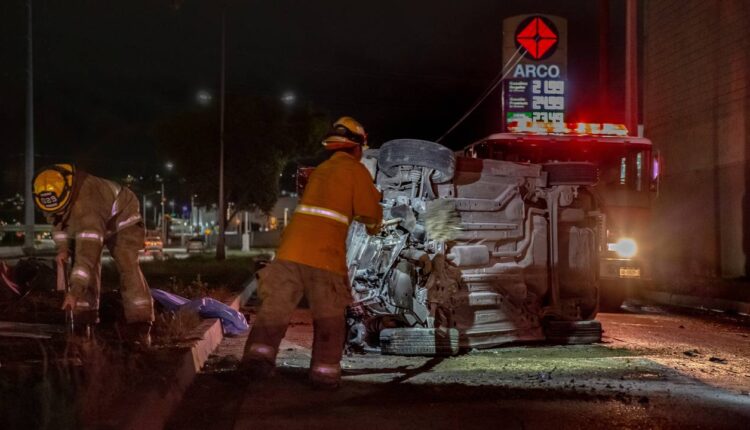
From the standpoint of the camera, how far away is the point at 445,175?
7.81 meters

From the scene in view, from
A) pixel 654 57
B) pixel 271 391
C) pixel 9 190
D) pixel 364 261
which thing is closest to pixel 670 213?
pixel 654 57

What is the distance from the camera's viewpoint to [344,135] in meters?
5.89

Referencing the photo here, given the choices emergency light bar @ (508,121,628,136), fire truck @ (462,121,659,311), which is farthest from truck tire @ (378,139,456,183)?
emergency light bar @ (508,121,628,136)

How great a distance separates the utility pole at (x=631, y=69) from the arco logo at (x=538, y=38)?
202cm

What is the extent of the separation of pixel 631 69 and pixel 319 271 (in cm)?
1699

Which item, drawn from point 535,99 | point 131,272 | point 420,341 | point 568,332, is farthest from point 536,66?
point 131,272

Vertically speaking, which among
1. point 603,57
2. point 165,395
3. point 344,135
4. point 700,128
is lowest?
point 165,395

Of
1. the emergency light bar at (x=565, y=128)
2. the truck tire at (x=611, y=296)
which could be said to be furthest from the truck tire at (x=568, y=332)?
the emergency light bar at (x=565, y=128)

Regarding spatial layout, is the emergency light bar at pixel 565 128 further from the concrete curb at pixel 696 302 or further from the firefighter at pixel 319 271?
the firefighter at pixel 319 271

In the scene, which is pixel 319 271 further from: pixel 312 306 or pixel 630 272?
pixel 630 272

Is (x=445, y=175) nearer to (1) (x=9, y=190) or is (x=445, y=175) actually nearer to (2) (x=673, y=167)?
(2) (x=673, y=167)

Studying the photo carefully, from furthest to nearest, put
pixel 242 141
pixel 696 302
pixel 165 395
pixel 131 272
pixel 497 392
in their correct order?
pixel 242 141
pixel 696 302
pixel 131 272
pixel 497 392
pixel 165 395

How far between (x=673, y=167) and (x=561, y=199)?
45.8 ft

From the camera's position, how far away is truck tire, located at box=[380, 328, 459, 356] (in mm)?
7453
